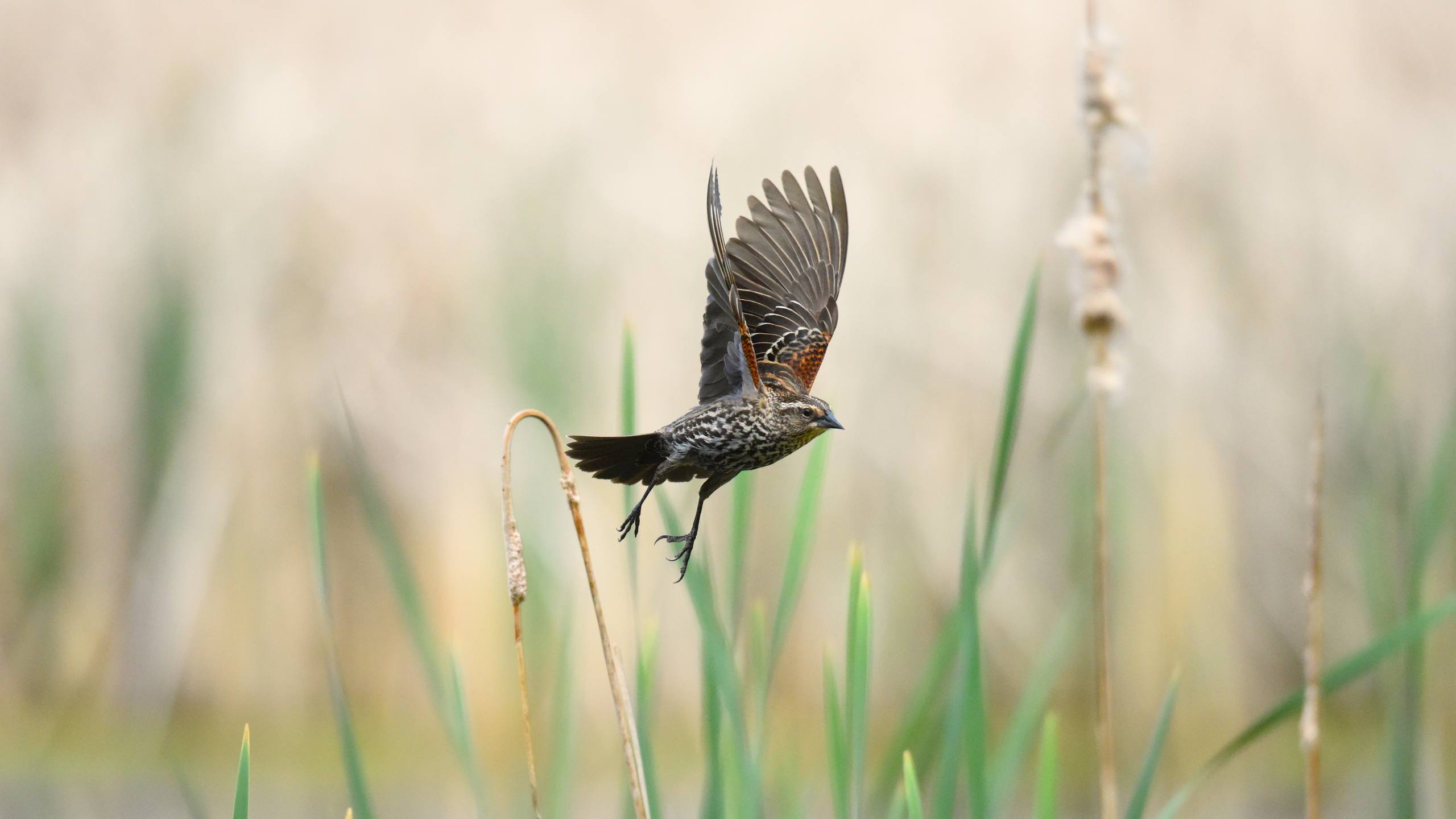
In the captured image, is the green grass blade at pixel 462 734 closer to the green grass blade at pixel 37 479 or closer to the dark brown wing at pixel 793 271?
the dark brown wing at pixel 793 271

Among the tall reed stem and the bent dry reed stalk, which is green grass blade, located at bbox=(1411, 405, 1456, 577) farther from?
the bent dry reed stalk

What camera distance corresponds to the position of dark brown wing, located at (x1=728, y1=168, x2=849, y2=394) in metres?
0.70

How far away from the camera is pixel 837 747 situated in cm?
76

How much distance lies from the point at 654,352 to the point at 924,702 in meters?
1.76

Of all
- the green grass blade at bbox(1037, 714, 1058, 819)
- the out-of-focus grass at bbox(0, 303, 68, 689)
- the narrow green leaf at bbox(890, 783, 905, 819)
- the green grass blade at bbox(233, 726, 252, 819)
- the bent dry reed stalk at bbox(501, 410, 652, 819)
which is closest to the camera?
the bent dry reed stalk at bbox(501, 410, 652, 819)

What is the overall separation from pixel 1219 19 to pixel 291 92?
2341 mm

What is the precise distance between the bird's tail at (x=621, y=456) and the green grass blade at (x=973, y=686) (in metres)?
0.25

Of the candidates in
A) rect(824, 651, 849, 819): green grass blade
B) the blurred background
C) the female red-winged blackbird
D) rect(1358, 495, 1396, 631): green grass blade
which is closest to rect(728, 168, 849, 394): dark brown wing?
the female red-winged blackbird

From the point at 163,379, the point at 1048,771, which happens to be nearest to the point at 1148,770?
the point at 1048,771

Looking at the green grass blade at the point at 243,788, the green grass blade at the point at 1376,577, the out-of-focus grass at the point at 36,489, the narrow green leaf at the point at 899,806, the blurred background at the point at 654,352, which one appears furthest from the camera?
the out-of-focus grass at the point at 36,489

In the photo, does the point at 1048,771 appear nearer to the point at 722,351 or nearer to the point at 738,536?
the point at 738,536

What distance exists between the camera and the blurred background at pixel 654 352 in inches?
105

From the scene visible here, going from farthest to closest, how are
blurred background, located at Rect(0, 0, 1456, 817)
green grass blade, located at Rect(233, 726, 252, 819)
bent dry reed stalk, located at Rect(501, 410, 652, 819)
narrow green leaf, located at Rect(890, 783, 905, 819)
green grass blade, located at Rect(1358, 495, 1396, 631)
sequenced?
1. blurred background, located at Rect(0, 0, 1456, 817)
2. green grass blade, located at Rect(1358, 495, 1396, 631)
3. narrow green leaf, located at Rect(890, 783, 905, 819)
4. green grass blade, located at Rect(233, 726, 252, 819)
5. bent dry reed stalk, located at Rect(501, 410, 652, 819)

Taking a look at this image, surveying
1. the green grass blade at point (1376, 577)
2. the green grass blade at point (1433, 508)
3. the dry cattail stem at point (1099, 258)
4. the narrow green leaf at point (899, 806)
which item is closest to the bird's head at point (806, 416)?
the dry cattail stem at point (1099, 258)
